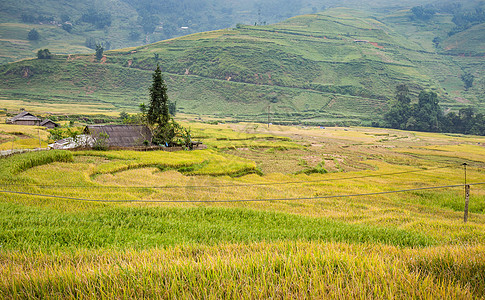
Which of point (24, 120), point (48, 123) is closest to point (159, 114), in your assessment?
point (48, 123)

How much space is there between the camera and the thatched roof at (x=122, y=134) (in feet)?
95.2

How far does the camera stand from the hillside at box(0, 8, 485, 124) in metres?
111

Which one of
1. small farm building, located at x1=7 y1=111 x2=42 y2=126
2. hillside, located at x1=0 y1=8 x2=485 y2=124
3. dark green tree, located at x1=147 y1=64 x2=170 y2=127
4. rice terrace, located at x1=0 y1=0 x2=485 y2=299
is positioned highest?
hillside, located at x1=0 y1=8 x2=485 y2=124

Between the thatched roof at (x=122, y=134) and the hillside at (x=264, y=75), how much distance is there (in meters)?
65.8

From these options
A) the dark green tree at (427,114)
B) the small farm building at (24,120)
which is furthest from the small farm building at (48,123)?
the dark green tree at (427,114)

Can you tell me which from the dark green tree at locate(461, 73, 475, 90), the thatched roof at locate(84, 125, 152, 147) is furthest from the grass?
the dark green tree at locate(461, 73, 475, 90)

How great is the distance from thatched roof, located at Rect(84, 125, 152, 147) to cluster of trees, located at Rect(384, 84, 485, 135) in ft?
256

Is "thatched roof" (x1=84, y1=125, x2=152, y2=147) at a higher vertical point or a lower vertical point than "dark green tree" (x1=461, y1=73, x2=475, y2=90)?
lower

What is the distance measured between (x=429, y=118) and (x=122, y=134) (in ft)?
275

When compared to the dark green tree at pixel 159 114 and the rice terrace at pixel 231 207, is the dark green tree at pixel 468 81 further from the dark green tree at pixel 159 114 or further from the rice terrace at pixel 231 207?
the dark green tree at pixel 159 114

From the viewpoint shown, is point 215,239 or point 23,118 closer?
point 215,239

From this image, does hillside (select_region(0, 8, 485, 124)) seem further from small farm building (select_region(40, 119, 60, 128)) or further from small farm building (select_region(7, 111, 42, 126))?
small farm building (select_region(40, 119, 60, 128))

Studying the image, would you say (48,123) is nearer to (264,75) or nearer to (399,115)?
(399,115)

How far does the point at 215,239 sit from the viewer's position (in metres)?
5.98
